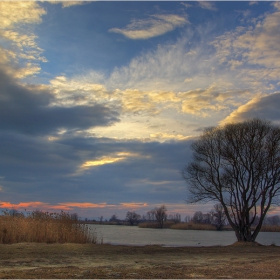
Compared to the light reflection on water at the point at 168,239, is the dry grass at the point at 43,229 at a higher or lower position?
higher

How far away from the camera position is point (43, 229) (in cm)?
1997

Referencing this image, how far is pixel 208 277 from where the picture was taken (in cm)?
877

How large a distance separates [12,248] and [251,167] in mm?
18467

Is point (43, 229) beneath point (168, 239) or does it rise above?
above

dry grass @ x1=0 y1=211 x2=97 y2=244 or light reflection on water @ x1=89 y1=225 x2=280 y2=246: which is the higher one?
dry grass @ x1=0 y1=211 x2=97 y2=244

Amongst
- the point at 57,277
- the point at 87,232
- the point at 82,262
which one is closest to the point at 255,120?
the point at 87,232

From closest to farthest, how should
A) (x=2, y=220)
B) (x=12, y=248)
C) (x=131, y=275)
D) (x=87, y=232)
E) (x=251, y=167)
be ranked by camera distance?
1. (x=131, y=275)
2. (x=12, y=248)
3. (x=2, y=220)
4. (x=87, y=232)
5. (x=251, y=167)

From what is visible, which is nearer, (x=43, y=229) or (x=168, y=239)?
(x=43, y=229)

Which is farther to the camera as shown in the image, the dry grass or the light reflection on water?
the light reflection on water

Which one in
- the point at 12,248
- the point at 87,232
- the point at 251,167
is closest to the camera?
the point at 12,248

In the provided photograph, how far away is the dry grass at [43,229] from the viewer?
19.2 m

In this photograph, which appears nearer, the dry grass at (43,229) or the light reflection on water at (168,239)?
the dry grass at (43,229)

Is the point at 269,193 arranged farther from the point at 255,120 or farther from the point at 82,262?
the point at 82,262

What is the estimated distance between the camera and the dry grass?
19.2 metres
